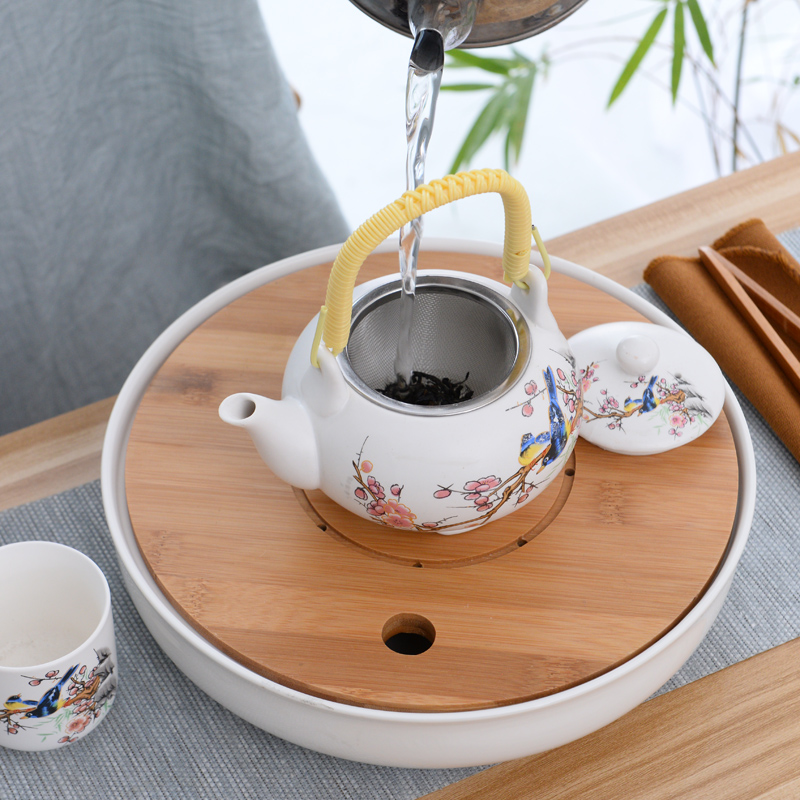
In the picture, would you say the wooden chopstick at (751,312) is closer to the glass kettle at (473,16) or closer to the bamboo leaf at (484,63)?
the glass kettle at (473,16)

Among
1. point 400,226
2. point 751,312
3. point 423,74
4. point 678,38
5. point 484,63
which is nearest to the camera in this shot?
point 400,226

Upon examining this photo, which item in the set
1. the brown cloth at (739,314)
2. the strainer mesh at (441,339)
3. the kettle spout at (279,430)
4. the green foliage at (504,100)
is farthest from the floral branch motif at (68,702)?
the green foliage at (504,100)

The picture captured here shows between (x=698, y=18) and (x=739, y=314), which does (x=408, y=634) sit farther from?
(x=698, y=18)

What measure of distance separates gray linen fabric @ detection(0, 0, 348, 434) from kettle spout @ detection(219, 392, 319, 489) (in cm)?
66

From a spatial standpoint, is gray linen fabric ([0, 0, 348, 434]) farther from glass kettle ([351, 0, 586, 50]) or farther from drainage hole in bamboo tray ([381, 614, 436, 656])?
drainage hole in bamboo tray ([381, 614, 436, 656])

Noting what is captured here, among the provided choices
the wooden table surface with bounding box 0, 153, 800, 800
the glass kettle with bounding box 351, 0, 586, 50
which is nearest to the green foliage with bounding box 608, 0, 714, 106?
the glass kettle with bounding box 351, 0, 586, 50

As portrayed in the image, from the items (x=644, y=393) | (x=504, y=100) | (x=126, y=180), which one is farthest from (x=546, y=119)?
(x=644, y=393)

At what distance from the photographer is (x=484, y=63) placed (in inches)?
62.5

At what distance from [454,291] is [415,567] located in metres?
0.22

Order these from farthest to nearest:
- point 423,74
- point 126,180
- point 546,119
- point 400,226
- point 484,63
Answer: point 546,119 < point 484,63 < point 126,180 < point 423,74 < point 400,226

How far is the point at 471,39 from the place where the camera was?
0.73 m

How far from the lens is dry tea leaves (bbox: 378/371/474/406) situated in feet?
2.46

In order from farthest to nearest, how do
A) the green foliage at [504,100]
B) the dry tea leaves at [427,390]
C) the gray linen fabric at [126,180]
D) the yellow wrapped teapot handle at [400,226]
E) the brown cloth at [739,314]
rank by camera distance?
the green foliage at [504,100], the gray linen fabric at [126,180], the brown cloth at [739,314], the dry tea leaves at [427,390], the yellow wrapped teapot handle at [400,226]

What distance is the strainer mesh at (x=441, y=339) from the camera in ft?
2.28
